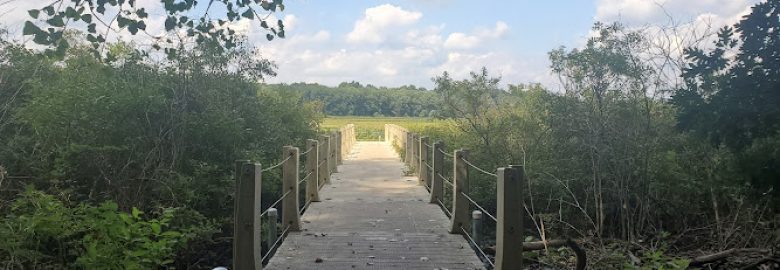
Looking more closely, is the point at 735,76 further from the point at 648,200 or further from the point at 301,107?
the point at 301,107

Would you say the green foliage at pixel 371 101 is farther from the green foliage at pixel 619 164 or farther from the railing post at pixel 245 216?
the railing post at pixel 245 216

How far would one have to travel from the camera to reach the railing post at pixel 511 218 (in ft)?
15.2

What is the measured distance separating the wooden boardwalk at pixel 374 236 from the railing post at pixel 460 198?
0.19m

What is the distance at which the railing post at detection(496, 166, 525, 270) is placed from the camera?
4.62 m

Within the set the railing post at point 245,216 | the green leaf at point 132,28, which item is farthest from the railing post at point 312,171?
the green leaf at point 132,28

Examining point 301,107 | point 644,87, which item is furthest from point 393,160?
point 644,87

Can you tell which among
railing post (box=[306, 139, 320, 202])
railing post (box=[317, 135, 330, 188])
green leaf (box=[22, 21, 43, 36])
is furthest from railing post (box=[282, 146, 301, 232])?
railing post (box=[317, 135, 330, 188])

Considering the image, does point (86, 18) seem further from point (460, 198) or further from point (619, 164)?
point (619, 164)

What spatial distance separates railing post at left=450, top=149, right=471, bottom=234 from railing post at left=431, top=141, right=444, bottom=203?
1556mm

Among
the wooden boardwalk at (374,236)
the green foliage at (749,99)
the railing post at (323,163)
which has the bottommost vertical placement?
the wooden boardwalk at (374,236)

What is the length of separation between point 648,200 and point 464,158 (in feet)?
20.3

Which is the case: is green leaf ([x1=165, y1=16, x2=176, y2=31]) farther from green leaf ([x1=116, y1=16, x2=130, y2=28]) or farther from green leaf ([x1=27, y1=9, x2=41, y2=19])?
green leaf ([x1=27, y1=9, x2=41, y2=19])

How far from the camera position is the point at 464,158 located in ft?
26.5

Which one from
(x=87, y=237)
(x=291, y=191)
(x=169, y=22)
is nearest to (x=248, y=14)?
(x=169, y=22)
